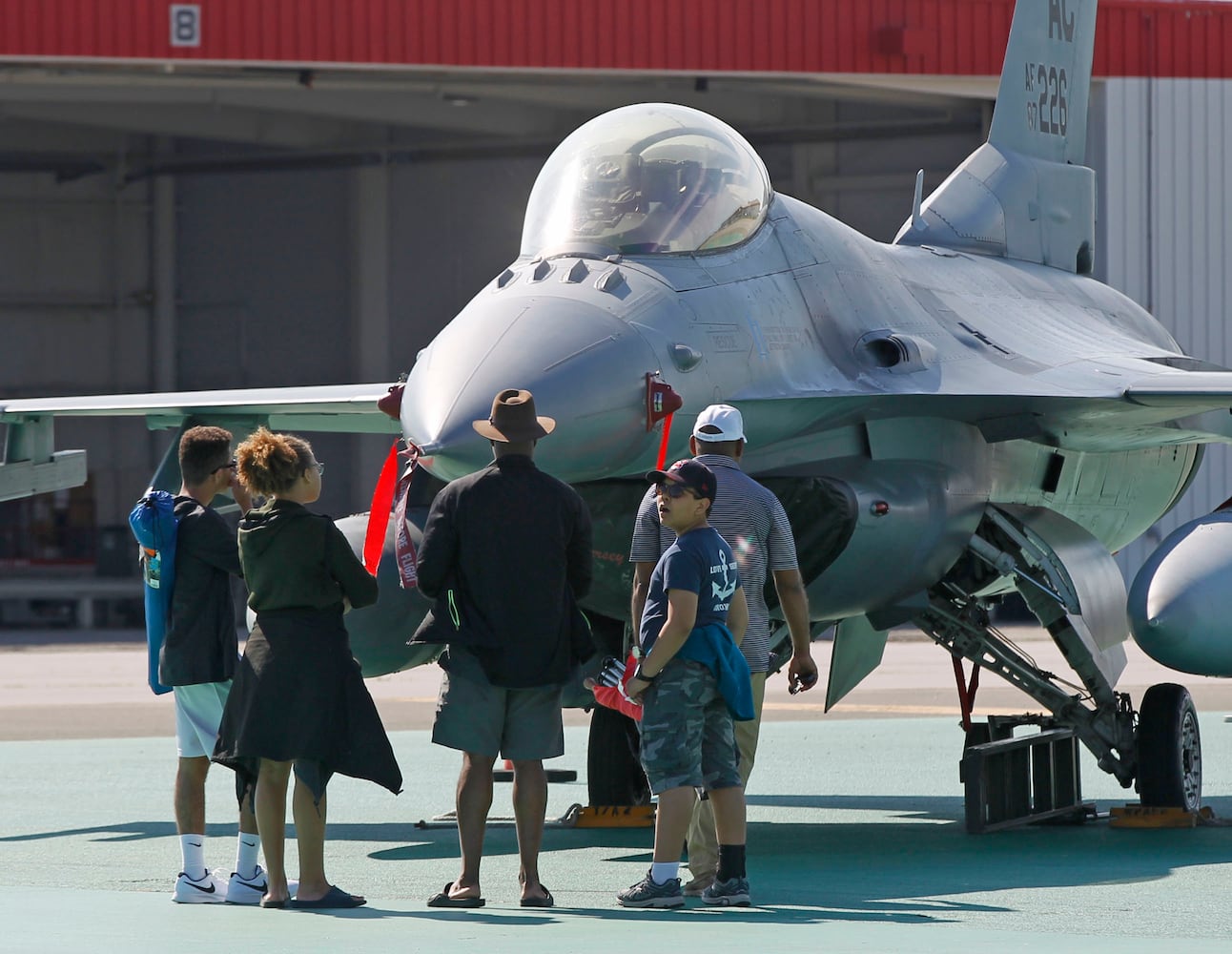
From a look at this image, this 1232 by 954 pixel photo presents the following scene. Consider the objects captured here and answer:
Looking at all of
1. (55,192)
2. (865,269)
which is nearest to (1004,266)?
(865,269)

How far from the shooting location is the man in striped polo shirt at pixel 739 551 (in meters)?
7.43

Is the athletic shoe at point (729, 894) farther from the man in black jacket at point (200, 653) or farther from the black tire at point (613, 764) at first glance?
the black tire at point (613, 764)

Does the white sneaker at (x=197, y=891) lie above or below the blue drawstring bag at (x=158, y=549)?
below

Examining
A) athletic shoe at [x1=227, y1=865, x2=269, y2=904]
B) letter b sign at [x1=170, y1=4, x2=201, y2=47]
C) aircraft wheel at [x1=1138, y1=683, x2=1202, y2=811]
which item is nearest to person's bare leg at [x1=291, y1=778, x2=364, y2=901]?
athletic shoe at [x1=227, y1=865, x2=269, y2=904]

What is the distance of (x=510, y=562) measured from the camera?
709 cm

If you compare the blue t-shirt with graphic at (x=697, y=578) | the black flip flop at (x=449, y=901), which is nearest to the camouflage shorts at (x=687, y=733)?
the blue t-shirt with graphic at (x=697, y=578)

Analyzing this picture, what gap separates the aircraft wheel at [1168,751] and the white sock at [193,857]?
517 cm

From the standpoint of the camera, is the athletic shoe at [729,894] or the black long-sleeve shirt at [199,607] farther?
the black long-sleeve shirt at [199,607]

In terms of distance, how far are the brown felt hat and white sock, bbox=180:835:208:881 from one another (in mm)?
1870

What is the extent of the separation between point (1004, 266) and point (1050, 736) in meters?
3.22

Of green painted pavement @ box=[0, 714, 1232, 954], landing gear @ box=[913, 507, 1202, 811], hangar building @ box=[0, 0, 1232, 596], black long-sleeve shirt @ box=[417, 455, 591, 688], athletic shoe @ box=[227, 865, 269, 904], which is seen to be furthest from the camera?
hangar building @ box=[0, 0, 1232, 596]

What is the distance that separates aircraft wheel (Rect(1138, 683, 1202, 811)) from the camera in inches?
400

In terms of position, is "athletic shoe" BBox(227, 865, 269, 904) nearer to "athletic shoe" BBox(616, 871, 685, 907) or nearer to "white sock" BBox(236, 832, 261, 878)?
"white sock" BBox(236, 832, 261, 878)

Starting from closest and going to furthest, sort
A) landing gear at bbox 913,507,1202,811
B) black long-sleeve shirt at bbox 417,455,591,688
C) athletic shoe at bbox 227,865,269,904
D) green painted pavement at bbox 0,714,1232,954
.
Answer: green painted pavement at bbox 0,714,1232,954
black long-sleeve shirt at bbox 417,455,591,688
athletic shoe at bbox 227,865,269,904
landing gear at bbox 913,507,1202,811
